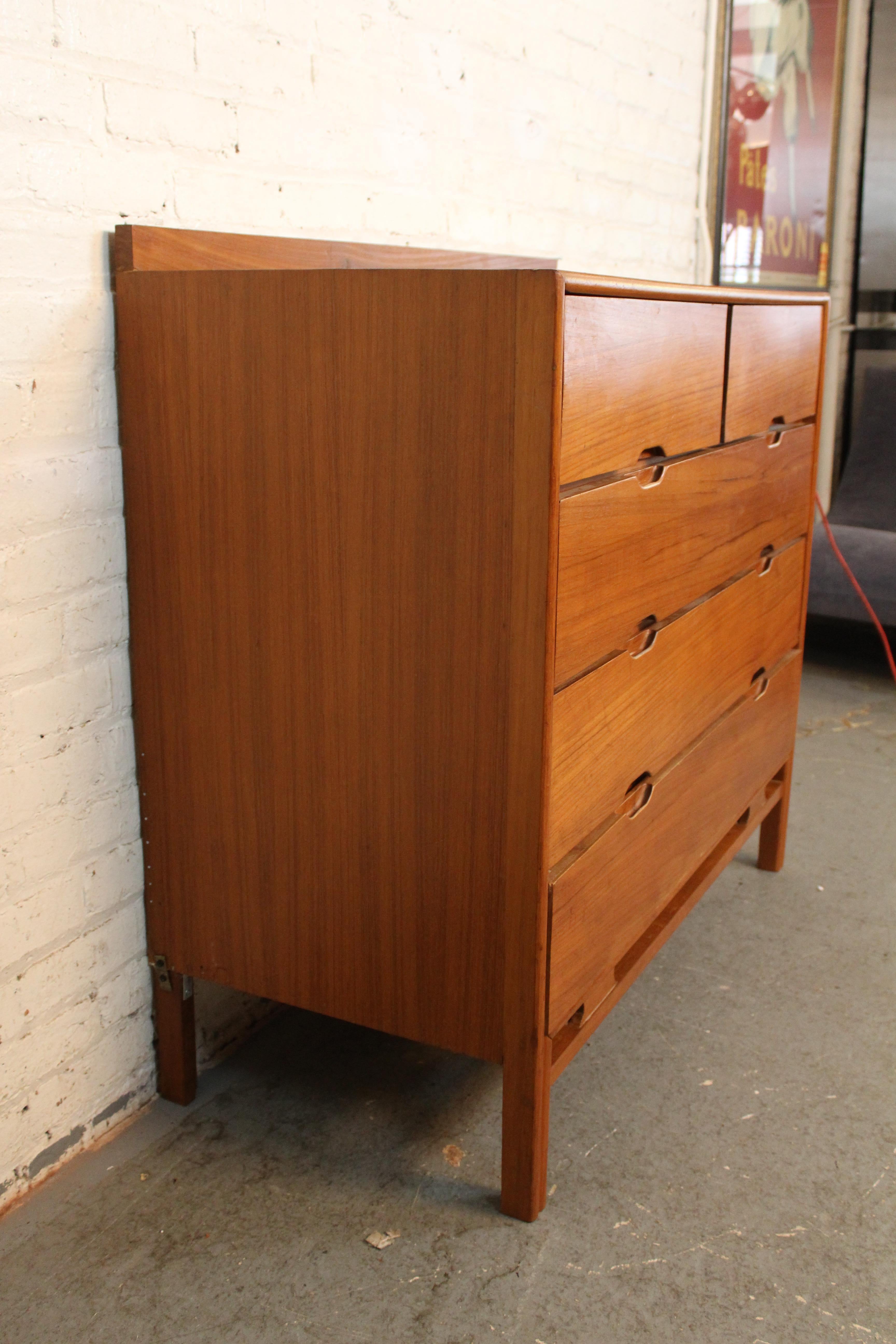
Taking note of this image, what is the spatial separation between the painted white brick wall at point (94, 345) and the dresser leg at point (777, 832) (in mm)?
1008

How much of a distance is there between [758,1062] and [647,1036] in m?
0.15

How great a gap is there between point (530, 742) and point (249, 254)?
712 mm

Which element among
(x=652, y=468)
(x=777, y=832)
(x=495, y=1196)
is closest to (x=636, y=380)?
(x=652, y=468)

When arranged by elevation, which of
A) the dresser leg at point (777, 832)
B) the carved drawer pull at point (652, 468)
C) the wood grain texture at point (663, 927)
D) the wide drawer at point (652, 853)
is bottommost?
the dresser leg at point (777, 832)

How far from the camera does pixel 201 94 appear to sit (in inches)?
54.7

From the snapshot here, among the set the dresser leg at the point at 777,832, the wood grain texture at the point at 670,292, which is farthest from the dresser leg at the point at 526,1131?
the dresser leg at the point at 777,832

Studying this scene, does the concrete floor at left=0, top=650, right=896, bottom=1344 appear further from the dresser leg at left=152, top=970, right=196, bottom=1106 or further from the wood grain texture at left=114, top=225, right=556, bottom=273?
the wood grain texture at left=114, top=225, right=556, bottom=273

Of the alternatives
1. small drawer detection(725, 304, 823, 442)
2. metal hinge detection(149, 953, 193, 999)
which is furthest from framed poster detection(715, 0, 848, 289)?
metal hinge detection(149, 953, 193, 999)

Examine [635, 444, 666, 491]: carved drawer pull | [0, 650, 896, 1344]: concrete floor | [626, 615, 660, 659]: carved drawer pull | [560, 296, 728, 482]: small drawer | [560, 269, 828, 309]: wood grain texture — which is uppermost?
[560, 269, 828, 309]: wood grain texture

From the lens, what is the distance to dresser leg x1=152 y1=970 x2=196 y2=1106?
1426 mm

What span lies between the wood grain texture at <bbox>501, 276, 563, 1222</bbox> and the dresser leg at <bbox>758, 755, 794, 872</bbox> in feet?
3.24

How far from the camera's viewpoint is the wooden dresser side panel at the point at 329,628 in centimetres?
111

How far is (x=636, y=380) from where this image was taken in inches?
48.3

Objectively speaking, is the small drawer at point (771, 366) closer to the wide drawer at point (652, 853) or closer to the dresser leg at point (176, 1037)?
the wide drawer at point (652, 853)
